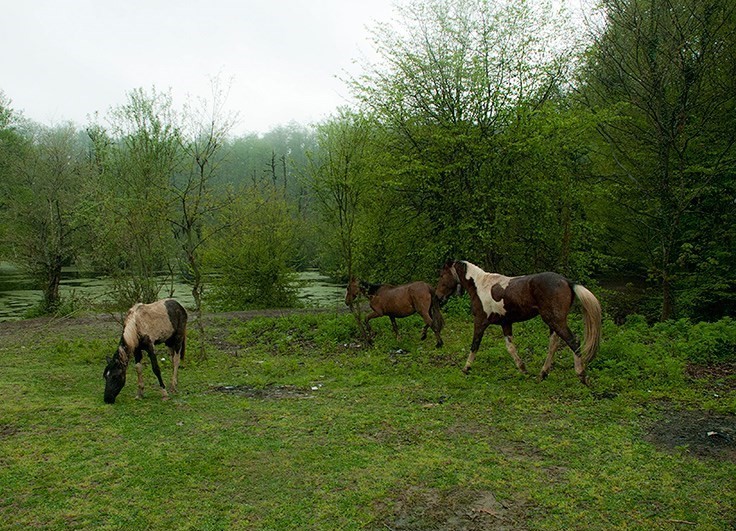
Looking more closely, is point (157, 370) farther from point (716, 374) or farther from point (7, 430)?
point (716, 374)

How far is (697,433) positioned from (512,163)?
974 cm

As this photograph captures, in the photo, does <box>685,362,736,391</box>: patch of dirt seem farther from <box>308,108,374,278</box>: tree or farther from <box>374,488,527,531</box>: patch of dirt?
<box>308,108,374,278</box>: tree

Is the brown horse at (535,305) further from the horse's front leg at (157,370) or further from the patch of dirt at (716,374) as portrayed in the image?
the horse's front leg at (157,370)

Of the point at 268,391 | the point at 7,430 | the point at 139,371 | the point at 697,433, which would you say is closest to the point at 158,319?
the point at 139,371

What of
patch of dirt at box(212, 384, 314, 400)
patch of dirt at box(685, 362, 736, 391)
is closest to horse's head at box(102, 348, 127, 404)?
patch of dirt at box(212, 384, 314, 400)

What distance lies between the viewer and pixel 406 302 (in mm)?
10719

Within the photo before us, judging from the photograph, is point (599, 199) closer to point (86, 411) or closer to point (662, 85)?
point (662, 85)

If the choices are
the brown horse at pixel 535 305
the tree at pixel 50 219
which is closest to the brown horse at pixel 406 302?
the brown horse at pixel 535 305

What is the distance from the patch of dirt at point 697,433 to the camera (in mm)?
4832

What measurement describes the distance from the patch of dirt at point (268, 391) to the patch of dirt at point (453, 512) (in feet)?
11.5

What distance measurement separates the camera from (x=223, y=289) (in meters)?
21.1

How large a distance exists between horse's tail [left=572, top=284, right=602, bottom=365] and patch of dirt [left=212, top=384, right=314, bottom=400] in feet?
14.0

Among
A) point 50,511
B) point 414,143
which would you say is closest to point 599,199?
point 414,143

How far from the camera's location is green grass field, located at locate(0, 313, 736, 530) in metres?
3.96
